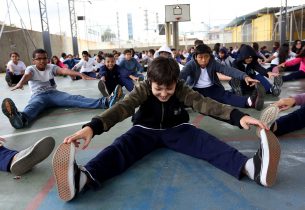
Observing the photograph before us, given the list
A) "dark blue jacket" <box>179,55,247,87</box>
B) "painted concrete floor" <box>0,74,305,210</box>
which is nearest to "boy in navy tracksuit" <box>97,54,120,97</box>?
"dark blue jacket" <box>179,55,247,87</box>

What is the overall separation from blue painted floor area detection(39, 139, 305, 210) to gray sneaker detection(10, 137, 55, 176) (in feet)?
0.91

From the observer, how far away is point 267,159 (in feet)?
5.32

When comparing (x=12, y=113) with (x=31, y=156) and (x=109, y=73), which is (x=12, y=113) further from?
(x=109, y=73)

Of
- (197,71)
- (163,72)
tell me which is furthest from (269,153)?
(197,71)

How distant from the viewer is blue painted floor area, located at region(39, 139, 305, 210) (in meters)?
1.60

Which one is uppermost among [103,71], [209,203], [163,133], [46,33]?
[46,33]

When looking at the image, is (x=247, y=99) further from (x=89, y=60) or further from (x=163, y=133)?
(x=89, y=60)

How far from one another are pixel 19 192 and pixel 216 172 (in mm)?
1228

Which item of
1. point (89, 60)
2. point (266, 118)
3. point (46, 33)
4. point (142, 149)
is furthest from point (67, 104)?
point (46, 33)

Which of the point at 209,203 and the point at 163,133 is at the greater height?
the point at 163,133

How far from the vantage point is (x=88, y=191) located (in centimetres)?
178

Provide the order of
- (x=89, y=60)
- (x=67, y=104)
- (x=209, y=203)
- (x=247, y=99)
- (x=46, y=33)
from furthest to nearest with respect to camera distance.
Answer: (x=46, y=33)
(x=89, y=60)
(x=67, y=104)
(x=247, y=99)
(x=209, y=203)

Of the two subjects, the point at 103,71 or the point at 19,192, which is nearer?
the point at 19,192

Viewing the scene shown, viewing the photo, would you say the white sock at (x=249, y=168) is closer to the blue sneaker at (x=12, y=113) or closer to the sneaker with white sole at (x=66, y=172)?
the sneaker with white sole at (x=66, y=172)
